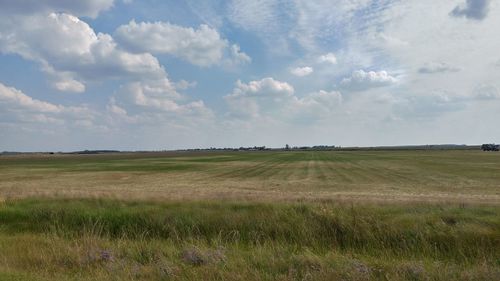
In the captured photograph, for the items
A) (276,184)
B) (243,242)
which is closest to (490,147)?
(276,184)

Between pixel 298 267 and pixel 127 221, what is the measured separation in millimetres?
6962

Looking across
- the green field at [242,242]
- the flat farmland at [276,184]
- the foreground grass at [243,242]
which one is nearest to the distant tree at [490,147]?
the flat farmland at [276,184]

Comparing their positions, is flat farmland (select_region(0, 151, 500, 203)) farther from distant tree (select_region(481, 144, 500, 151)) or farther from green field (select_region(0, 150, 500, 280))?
distant tree (select_region(481, 144, 500, 151))

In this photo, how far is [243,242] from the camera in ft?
34.9

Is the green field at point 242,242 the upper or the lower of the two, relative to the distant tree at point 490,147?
lower

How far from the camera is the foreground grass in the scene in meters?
7.33

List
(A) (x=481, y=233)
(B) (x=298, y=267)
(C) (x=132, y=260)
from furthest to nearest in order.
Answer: (A) (x=481, y=233) < (C) (x=132, y=260) < (B) (x=298, y=267)

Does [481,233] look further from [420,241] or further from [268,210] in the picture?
[268,210]

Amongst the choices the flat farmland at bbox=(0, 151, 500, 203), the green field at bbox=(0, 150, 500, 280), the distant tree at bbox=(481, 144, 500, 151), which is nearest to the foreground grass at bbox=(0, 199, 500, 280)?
the green field at bbox=(0, 150, 500, 280)

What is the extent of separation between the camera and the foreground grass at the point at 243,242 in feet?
24.0

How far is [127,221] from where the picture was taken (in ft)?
41.9

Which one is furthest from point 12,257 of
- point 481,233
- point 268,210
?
point 481,233

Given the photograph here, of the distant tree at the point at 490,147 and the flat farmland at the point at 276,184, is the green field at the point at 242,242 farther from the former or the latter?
the distant tree at the point at 490,147

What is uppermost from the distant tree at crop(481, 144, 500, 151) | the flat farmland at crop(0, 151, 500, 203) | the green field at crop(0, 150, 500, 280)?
the distant tree at crop(481, 144, 500, 151)
